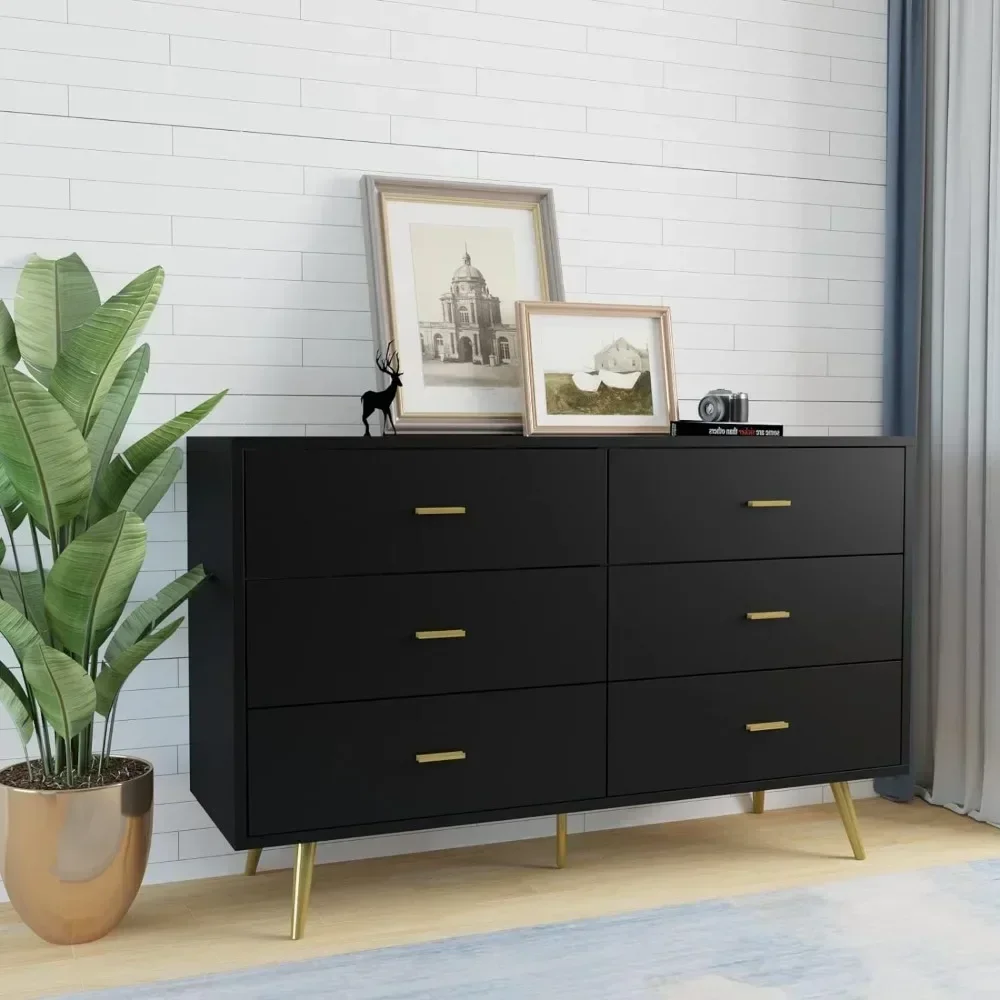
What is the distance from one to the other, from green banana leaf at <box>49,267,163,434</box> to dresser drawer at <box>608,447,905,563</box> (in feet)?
3.13

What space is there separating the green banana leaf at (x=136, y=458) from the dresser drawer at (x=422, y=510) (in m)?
0.14

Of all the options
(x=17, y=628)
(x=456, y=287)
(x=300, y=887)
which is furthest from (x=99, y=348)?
(x=300, y=887)

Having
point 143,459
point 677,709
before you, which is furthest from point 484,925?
point 143,459

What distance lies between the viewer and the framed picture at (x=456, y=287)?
8.79ft

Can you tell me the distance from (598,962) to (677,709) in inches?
22.0

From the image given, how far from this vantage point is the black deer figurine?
2545mm

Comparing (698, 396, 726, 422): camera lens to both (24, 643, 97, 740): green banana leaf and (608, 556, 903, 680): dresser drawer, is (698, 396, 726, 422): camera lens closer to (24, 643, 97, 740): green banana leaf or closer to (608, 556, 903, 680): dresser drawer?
(608, 556, 903, 680): dresser drawer

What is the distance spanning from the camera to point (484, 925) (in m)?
2.39

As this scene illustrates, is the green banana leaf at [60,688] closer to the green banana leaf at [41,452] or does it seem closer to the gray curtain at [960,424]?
the green banana leaf at [41,452]

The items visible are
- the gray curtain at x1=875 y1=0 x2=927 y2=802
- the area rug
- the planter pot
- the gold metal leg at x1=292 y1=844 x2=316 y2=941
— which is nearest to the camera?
the area rug

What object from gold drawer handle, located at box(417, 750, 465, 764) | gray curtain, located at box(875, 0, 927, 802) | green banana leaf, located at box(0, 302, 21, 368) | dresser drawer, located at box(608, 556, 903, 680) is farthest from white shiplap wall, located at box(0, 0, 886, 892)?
dresser drawer, located at box(608, 556, 903, 680)

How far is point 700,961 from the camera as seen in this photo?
2.20 m

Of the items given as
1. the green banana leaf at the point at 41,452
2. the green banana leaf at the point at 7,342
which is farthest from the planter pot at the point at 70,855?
the green banana leaf at the point at 7,342

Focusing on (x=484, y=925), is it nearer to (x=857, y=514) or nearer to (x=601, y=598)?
(x=601, y=598)
